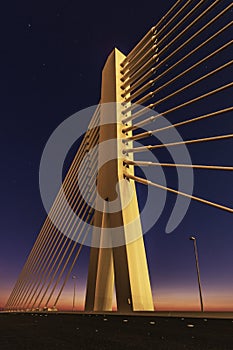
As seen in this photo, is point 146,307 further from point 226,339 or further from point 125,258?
point 226,339

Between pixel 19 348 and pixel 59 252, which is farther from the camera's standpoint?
pixel 59 252

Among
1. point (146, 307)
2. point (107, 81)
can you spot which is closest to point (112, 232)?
point (146, 307)

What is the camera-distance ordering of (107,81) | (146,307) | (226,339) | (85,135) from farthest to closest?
1. (85,135)
2. (107,81)
3. (146,307)
4. (226,339)

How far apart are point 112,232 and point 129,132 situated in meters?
2.88

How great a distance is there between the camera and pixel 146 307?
5.64m

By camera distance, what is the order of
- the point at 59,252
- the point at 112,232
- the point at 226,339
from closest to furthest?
the point at 226,339, the point at 112,232, the point at 59,252

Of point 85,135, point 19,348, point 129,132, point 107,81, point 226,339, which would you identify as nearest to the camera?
point 19,348


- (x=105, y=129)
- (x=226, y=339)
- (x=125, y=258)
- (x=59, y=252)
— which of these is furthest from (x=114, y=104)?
(x=226, y=339)

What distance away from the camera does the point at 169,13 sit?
6629 millimetres

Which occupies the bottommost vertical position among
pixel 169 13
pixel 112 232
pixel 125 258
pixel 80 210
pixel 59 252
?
pixel 125 258

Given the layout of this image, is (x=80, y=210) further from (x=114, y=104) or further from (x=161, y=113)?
(x=161, y=113)

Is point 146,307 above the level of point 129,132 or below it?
below

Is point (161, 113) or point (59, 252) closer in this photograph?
point (161, 113)

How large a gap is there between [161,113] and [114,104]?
2.18 meters
